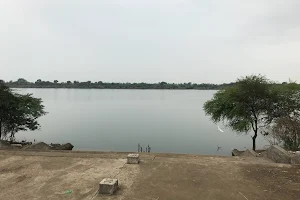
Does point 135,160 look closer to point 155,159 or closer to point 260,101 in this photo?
point 155,159

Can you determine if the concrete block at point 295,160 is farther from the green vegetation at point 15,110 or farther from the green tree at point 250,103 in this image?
the green vegetation at point 15,110

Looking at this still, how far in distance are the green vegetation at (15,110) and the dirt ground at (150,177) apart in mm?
12680

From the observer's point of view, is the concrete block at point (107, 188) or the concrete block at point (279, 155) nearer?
the concrete block at point (107, 188)

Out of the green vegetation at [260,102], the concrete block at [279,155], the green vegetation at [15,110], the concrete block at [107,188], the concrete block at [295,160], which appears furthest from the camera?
the green vegetation at [260,102]

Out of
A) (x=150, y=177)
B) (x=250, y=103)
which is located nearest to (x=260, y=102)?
(x=250, y=103)

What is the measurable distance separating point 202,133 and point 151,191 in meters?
29.4

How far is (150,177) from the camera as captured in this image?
5.97 meters

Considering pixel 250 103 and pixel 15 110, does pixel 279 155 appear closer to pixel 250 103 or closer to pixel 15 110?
pixel 250 103

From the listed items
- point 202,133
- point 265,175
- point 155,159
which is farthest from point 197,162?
point 202,133

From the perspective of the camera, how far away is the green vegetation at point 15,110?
1881cm

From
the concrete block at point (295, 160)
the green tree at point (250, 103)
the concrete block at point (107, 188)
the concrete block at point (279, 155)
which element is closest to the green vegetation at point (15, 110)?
the concrete block at point (107, 188)

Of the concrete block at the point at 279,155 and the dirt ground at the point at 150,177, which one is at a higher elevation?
the concrete block at the point at 279,155

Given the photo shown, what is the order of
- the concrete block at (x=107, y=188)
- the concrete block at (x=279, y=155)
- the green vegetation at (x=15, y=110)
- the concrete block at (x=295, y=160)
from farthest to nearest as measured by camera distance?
the green vegetation at (x=15, y=110) → the concrete block at (x=279, y=155) → the concrete block at (x=295, y=160) → the concrete block at (x=107, y=188)

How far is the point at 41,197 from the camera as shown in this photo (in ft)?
15.8
